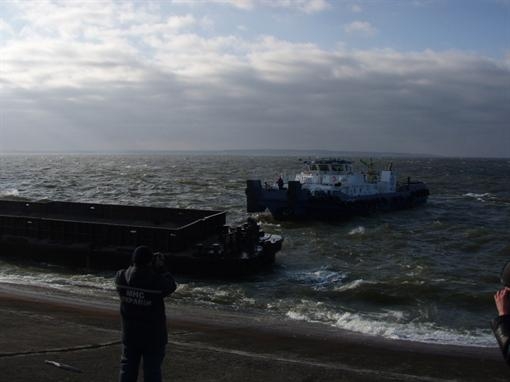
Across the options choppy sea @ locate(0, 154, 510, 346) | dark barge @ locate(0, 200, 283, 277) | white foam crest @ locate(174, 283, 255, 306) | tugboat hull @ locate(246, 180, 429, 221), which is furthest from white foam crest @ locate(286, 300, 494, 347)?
tugboat hull @ locate(246, 180, 429, 221)

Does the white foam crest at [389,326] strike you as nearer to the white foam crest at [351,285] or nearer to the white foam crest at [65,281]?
the white foam crest at [351,285]

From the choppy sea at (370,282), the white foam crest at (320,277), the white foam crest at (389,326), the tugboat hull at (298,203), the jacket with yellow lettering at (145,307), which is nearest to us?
the jacket with yellow lettering at (145,307)

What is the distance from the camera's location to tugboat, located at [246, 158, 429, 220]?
38.0m

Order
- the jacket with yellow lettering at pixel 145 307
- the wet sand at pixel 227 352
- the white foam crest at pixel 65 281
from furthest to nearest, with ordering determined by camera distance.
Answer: the white foam crest at pixel 65 281, the wet sand at pixel 227 352, the jacket with yellow lettering at pixel 145 307

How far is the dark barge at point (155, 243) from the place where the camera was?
18922 mm

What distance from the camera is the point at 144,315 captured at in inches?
215

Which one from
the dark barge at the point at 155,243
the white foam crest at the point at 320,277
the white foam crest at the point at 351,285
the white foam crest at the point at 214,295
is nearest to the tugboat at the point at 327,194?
the dark barge at the point at 155,243

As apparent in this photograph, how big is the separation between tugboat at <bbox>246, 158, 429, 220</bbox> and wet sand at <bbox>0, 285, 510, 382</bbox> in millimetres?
24991

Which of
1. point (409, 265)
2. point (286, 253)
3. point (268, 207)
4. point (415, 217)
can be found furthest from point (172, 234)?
point (415, 217)

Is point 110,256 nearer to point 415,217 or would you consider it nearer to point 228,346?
point 228,346

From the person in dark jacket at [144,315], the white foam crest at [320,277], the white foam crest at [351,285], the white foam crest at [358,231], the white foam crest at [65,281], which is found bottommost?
the white foam crest at [358,231]

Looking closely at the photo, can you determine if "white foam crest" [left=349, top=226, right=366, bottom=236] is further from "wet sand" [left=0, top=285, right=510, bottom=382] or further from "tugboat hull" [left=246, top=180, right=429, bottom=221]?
"wet sand" [left=0, top=285, right=510, bottom=382]

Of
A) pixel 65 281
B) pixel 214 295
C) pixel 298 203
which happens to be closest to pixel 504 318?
pixel 214 295

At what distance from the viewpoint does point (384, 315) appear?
1468cm
